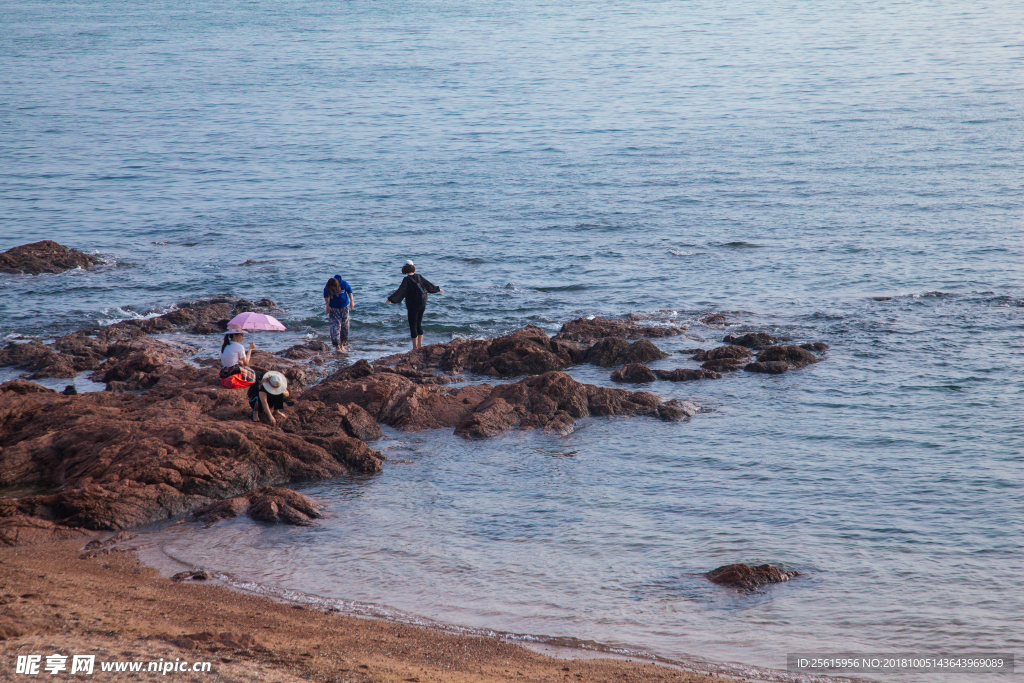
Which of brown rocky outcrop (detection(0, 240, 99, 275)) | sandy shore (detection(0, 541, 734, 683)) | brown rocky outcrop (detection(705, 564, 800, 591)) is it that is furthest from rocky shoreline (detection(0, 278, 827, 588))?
brown rocky outcrop (detection(0, 240, 99, 275))

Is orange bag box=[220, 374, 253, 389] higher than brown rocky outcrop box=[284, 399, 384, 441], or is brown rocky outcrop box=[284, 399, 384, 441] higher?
orange bag box=[220, 374, 253, 389]

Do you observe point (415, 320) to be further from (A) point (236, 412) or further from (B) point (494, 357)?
(A) point (236, 412)

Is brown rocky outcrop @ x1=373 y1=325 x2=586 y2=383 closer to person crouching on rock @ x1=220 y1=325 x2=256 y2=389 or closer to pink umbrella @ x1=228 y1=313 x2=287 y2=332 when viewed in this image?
pink umbrella @ x1=228 y1=313 x2=287 y2=332

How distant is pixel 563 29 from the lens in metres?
93.0

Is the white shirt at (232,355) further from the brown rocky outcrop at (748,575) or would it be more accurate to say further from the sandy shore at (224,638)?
the brown rocky outcrop at (748,575)

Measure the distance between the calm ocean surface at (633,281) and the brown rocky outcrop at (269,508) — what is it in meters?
0.18

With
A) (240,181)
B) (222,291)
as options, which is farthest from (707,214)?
(240,181)

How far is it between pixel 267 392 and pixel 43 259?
16018 mm

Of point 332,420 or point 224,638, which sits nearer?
point 224,638

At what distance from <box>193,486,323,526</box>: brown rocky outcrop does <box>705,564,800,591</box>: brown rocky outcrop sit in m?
4.62

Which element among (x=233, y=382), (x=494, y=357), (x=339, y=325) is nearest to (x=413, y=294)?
(x=339, y=325)

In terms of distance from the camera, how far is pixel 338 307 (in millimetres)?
17125

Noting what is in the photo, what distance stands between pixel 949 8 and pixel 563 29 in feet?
139

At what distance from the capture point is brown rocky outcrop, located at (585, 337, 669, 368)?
52.6 feet
